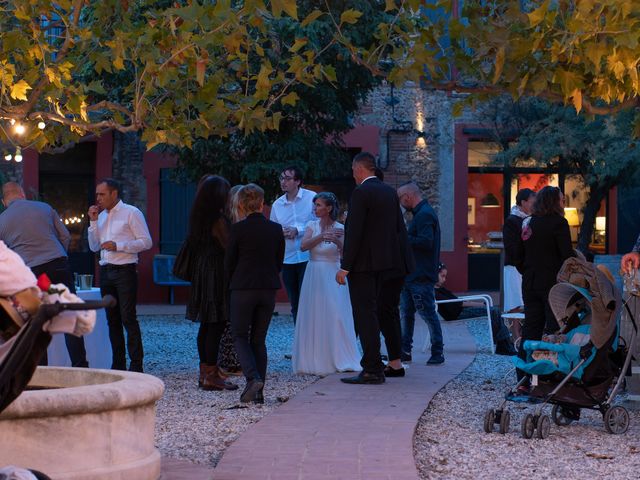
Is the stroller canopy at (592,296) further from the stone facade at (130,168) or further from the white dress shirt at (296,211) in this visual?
the stone facade at (130,168)

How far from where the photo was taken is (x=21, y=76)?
10.6 metres

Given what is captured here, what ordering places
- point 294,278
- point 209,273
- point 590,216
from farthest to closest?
point 590,216, point 294,278, point 209,273

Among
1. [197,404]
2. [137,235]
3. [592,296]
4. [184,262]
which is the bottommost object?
[197,404]

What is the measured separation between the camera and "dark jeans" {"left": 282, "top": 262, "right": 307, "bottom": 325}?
12.8 meters

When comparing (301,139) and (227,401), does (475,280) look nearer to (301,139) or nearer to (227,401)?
(301,139)

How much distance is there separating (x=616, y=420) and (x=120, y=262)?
15.6 ft

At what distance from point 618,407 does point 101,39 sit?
17.2 feet

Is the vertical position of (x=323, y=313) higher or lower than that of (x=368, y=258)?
lower

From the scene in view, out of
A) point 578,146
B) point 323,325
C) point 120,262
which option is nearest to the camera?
point 120,262

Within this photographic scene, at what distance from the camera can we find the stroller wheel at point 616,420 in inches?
336

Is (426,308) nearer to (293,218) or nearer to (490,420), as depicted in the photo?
(293,218)

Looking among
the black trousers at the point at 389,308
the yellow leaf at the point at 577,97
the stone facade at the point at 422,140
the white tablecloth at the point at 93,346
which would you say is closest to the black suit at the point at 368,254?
the black trousers at the point at 389,308

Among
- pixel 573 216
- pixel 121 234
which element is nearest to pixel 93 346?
pixel 121 234

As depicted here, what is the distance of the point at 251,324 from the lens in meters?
9.95
